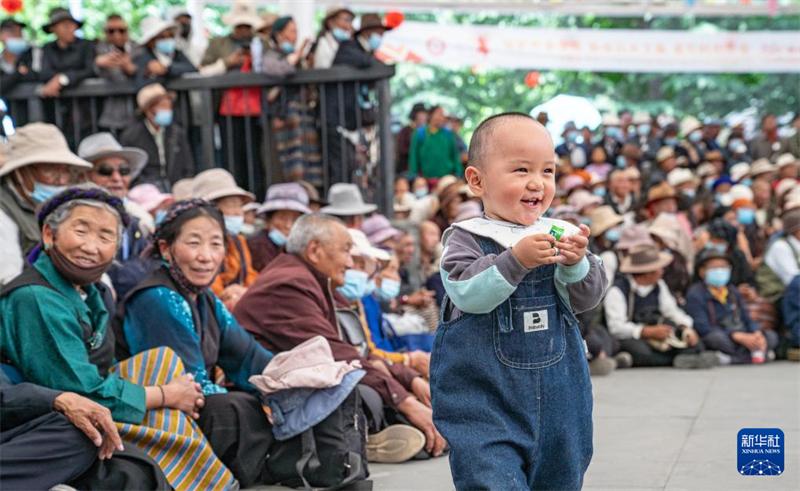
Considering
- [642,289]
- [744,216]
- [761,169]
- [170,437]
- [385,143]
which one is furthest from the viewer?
[761,169]

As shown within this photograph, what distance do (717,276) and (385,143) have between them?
3.32 meters

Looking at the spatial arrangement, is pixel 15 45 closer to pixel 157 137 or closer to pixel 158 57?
pixel 158 57

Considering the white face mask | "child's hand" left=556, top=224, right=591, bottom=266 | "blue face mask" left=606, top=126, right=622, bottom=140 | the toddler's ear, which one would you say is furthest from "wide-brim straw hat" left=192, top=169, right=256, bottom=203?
"blue face mask" left=606, top=126, right=622, bottom=140

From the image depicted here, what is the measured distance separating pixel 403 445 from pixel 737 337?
5.25 meters

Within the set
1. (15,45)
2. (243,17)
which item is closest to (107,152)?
(15,45)

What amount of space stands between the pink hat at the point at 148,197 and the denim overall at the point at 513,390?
4.76 metres

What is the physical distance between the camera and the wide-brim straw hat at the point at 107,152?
24.5ft

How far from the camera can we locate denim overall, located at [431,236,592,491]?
3596mm

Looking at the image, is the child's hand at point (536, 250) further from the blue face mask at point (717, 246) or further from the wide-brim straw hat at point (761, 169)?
the wide-brim straw hat at point (761, 169)

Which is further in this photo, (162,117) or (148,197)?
(162,117)

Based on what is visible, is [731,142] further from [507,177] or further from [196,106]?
[507,177]

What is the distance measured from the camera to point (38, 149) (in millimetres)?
6281

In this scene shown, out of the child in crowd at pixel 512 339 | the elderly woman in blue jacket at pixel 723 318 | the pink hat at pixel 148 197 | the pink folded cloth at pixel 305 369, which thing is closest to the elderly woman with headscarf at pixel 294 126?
the pink hat at pixel 148 197

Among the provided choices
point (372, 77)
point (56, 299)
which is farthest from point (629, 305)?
point (56, 299)
